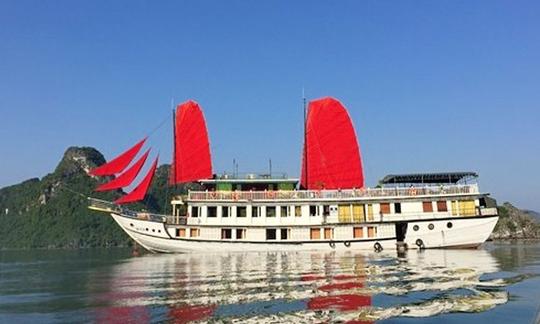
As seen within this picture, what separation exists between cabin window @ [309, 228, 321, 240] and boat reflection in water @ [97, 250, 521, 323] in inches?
561

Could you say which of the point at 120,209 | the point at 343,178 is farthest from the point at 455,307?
the point at 120,209

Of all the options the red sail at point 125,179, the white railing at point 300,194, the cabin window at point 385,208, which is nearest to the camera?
the cabin window at point 385,208

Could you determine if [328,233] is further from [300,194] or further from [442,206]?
[442,206]

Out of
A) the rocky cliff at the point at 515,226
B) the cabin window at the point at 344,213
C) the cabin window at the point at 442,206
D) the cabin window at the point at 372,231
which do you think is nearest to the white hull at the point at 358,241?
the cabin window at the point at 372,231

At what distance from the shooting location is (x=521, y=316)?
376 inches

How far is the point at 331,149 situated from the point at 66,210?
303 ft

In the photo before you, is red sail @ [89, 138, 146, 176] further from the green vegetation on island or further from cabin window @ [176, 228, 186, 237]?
the green vegetation on island

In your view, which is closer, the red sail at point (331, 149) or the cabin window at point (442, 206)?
the cabin window at point (442, 206)

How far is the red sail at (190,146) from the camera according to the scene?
36938 millimetres

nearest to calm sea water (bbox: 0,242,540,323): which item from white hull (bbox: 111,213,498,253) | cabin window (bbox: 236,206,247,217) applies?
white hull (bbox: 111,213,498,253)

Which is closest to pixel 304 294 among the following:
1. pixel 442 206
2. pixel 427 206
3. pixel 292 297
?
pixel 292 297

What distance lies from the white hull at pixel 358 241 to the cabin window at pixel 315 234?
40 centimetres

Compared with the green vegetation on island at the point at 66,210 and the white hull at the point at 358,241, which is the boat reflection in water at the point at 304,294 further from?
the green vegetation on island at the point at 66,210

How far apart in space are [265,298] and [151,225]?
22897 millimetres
